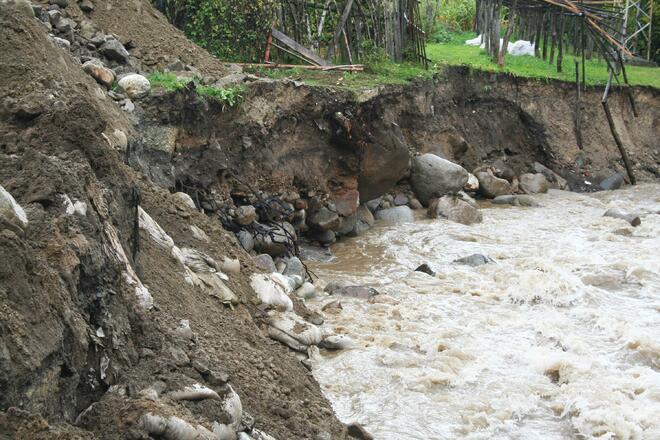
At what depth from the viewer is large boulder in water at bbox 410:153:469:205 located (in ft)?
45.2

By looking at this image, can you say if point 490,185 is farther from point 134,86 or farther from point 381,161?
point 134,86

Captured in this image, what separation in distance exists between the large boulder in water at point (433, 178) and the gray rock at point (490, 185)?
3.92 feet

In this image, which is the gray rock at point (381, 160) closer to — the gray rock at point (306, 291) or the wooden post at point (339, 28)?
the wooden post at point (339, 28)

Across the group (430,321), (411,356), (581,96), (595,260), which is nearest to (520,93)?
(581,96)

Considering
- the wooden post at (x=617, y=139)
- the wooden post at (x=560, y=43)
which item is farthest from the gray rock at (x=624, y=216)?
the wooden post at (x=560, y=43)

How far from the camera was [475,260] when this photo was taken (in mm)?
10492

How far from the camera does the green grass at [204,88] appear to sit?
31.7 feet

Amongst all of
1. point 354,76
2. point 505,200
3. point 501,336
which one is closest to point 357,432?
point 501,336

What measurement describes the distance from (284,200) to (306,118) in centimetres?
132

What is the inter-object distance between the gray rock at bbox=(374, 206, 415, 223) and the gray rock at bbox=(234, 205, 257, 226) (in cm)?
347

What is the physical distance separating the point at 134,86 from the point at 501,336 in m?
4.78

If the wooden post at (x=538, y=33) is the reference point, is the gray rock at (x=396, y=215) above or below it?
below

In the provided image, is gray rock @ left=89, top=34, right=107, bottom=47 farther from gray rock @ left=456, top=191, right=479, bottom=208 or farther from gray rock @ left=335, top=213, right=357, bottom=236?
gray rock @ left=456, top=191, right=479, bottom=208

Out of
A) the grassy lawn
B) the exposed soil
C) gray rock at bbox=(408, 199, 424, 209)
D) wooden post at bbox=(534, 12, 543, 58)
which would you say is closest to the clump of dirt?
the exposed soil
